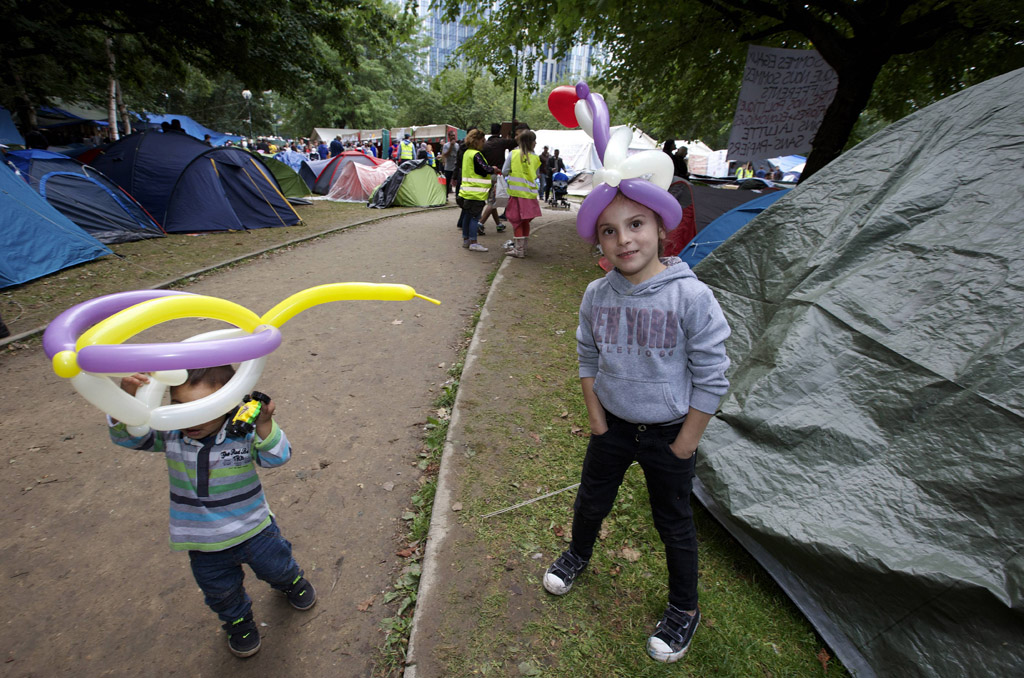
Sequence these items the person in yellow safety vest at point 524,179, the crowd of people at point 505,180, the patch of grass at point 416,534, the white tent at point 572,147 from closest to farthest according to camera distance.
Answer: the patch of grass at point 416,534
the person in yellow safety vest at point 524,179
the crowd of people at point 505,180
the white tent at point 572,147

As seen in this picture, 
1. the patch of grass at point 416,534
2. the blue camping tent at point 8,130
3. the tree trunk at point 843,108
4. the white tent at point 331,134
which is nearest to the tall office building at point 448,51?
the white tent at point 331,134

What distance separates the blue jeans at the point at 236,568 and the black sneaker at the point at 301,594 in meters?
0.13

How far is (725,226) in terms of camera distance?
5.13 m

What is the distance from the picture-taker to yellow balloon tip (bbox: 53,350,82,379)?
3.79 feet

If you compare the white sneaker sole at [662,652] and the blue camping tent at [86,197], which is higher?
the blue camping tent at [86,197]

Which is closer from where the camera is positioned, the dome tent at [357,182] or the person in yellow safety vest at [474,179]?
the person in yellow safety vest at [474,179]

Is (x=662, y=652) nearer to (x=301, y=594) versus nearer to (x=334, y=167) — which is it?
(x=301, y=594)

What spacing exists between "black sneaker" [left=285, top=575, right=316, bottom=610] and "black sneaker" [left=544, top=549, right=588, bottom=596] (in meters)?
1.09

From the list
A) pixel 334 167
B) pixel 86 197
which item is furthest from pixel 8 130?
pixel 86 197

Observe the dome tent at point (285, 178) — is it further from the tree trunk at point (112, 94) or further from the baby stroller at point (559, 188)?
the baby stroller at point (559, 188)

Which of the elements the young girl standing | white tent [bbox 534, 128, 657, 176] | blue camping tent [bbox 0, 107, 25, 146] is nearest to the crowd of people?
the young girl standing

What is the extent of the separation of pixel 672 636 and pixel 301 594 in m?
1.63

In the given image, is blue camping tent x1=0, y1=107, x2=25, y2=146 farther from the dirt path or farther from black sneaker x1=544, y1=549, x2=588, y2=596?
black sneaker x1=544, y1=549, x2=588, y2=596

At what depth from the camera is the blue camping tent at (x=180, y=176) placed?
30.7ft
